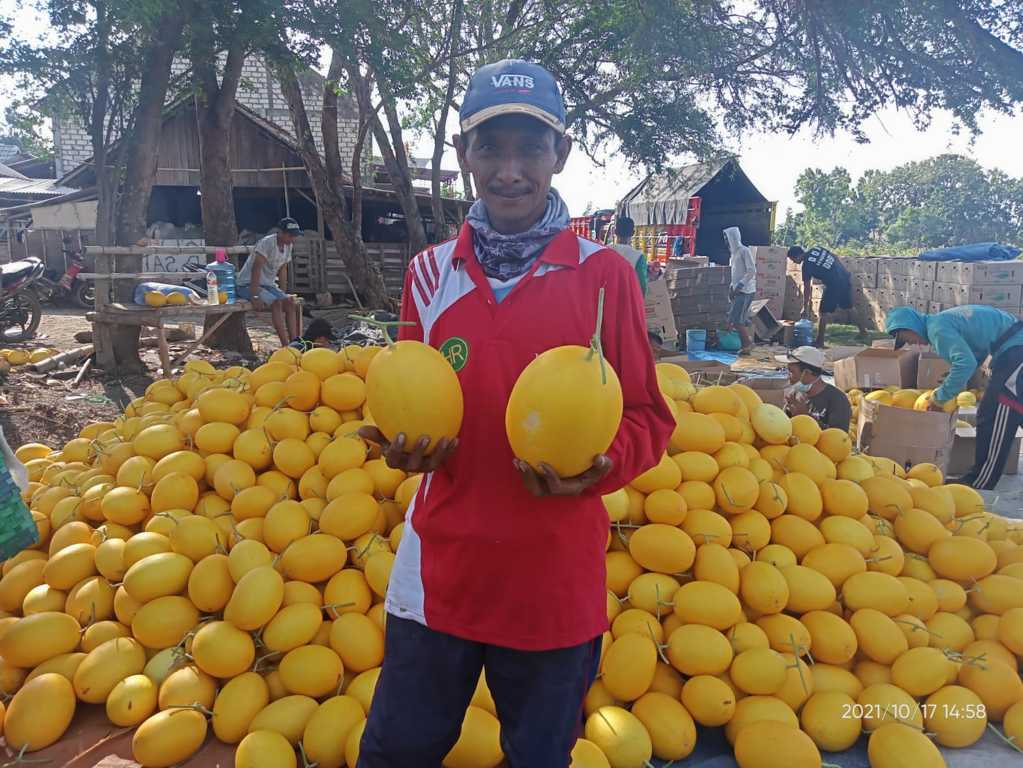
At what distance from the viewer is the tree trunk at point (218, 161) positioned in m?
9.62

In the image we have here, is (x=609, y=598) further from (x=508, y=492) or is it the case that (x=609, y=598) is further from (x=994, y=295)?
(x=994, y=295)

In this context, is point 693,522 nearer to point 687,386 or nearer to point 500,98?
point 687,386

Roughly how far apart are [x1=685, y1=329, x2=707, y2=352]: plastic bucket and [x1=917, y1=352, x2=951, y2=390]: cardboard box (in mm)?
4790

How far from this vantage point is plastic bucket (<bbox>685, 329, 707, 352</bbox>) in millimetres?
12055

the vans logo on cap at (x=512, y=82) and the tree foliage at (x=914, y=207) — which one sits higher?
the tree foliage at (x=914, y=207)

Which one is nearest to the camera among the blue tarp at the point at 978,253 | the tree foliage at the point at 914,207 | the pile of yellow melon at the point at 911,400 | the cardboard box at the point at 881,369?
the pile of yellow melon at the point at 911,400

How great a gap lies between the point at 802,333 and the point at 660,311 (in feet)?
12.0

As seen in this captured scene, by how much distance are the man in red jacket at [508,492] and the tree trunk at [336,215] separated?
13552 mm

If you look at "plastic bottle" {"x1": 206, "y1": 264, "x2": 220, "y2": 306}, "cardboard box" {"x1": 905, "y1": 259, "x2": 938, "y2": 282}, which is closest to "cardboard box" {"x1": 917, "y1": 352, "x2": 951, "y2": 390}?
"cardboard box" {"x1": 905, "y1": 259, "x2": 938, "y2": 282}

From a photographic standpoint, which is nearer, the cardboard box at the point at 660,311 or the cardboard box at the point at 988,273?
the cardboard box at the point at 988,273

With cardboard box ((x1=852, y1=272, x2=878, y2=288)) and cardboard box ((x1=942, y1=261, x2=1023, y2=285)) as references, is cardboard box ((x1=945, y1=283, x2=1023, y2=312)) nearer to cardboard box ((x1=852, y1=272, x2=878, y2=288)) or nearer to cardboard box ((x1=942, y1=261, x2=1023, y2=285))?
cardboard box ((x1=942, y1=261, x2=1023, y2=285))

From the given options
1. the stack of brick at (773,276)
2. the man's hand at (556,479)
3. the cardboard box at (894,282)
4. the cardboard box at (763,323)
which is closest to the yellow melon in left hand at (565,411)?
the man's hand at (556,479)

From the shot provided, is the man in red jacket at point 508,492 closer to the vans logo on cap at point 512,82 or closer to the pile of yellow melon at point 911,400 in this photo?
the vans logo on cap at point 512,82

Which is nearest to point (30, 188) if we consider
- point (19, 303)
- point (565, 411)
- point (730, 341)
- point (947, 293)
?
point (19, 303)
